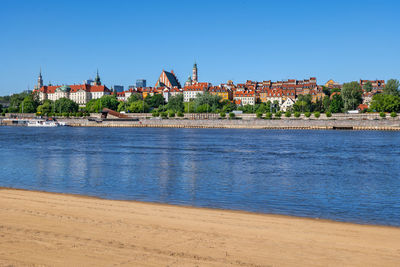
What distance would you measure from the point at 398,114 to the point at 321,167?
75222 mm

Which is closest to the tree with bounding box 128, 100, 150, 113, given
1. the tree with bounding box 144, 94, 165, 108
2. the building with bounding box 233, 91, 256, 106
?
the tree with bounding box 144, 94, 165, 108

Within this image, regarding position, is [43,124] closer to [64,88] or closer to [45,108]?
[45,108]

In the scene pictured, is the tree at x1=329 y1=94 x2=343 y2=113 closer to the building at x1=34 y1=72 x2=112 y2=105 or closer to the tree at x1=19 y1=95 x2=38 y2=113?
the tree at x1=19 y1=95 x2=38 y2=113

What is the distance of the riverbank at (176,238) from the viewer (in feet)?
22.9

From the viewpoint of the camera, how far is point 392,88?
118125 millimetres

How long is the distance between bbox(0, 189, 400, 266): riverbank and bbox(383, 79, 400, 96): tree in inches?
4660

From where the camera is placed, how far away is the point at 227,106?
127m

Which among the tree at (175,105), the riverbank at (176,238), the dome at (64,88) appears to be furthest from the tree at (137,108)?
the riverbank at (176,238)

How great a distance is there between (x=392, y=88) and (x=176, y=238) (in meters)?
122

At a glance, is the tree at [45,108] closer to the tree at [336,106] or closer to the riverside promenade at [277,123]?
the riverside promenade at [277,123]

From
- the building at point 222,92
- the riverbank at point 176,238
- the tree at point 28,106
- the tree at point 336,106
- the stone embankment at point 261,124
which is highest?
the building at point 222,92

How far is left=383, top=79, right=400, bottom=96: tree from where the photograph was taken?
118 meters

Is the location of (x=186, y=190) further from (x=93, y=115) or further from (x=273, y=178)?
(x=93, y=115)

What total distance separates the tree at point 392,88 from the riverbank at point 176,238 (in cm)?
11837
